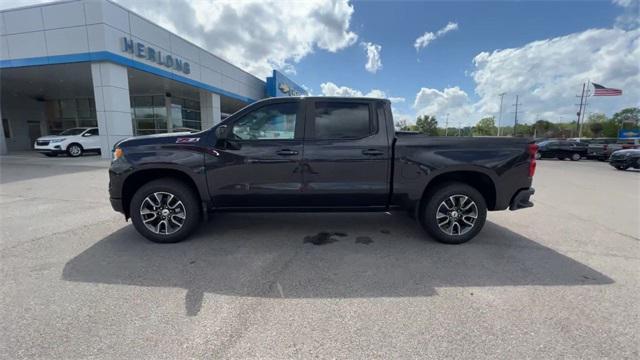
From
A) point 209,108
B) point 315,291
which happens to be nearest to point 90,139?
point 209,108

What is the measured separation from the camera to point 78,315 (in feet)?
7.91

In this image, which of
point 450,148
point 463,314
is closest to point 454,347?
point 463,314

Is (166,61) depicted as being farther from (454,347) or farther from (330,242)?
(454,347)

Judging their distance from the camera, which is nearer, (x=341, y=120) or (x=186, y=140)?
(x=186, y=140)

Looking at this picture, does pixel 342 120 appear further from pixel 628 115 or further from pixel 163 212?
pixel 628 115

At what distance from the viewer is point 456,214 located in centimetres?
397

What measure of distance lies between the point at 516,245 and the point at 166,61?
1870cm

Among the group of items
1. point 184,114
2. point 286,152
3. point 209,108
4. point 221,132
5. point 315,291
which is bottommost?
point 315,291

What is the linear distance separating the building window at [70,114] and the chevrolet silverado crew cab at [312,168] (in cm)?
2667

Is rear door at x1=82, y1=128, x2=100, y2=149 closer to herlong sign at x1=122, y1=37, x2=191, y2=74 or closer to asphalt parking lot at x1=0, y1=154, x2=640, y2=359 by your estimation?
herlong sign at x1=122, y1=37, x2=191, y2=74

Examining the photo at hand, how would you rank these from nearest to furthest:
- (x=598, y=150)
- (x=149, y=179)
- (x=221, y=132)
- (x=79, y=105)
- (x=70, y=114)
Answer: (x=221, y=132)
(x=149, y=179)
(x=598, y=150)
(x=79, y=105)
(x=70, y=114)

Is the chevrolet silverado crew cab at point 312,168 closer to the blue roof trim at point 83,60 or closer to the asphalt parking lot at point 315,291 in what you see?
the asphalt parking lot at point 315,291

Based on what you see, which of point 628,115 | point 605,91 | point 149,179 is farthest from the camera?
point 628,115

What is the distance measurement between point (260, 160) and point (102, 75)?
566 inches
